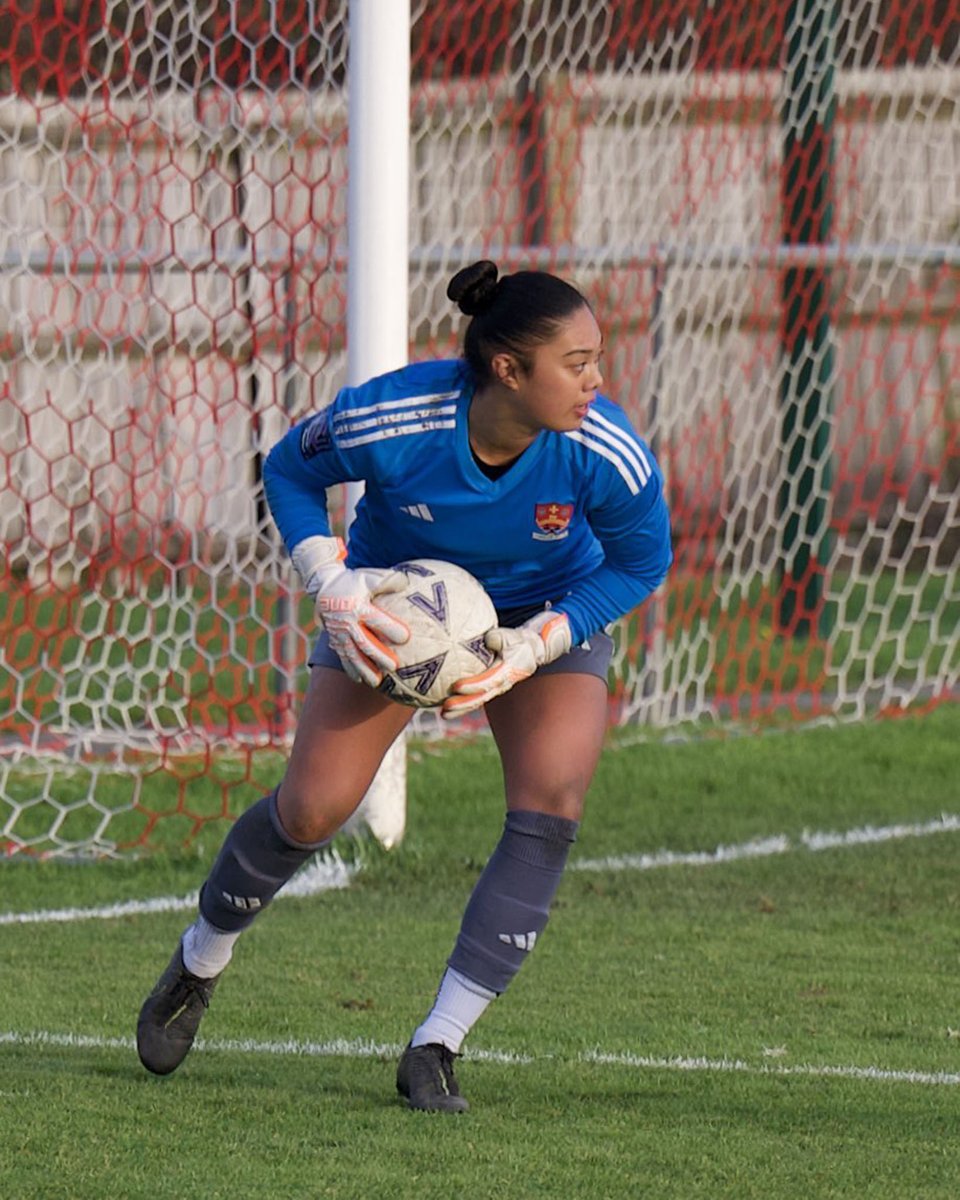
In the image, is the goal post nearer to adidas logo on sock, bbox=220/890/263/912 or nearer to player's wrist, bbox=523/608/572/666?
adidas logo on sock, bbox=220/890/263/912

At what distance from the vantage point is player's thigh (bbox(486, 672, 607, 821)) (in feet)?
13.8

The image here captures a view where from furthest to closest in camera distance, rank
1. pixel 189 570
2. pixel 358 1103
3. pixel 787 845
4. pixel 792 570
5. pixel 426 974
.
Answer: pixel 792 570 < pixel 189 570 < pixel 787 845 < pixel 426 974 < pixel 358 1103

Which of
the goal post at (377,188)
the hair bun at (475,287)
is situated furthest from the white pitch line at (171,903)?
the hair bun at (475,287)

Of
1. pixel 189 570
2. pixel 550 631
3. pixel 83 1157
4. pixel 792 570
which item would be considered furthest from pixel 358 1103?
pixel 792 570

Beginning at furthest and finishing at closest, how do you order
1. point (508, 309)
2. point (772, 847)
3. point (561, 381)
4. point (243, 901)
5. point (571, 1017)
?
point (772, 847) < point (571, 1017) < point (243, 901) < point (508, 309) < point (561, 381)

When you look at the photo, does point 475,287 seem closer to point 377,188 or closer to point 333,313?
point 377,188

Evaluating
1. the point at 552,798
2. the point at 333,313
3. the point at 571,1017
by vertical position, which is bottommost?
the point at 333,313

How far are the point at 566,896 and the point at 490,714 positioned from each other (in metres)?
2.12

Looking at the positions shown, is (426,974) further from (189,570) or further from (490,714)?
(189,570)

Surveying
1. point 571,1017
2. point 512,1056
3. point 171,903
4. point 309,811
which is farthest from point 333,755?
point 171,903

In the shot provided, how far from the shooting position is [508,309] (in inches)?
163

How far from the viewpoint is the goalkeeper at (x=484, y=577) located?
409 cm

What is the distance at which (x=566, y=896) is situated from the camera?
645cm

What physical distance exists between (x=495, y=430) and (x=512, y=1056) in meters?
1.35
